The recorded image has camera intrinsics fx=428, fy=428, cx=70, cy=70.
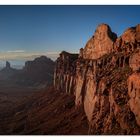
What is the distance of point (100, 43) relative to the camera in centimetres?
4212

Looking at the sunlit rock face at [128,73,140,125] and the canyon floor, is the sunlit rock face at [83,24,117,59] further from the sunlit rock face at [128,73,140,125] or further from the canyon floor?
the sunlit rock face at [128,73,140,125]

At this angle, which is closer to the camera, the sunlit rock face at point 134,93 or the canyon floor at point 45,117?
the sunlit rock face at point 134,93

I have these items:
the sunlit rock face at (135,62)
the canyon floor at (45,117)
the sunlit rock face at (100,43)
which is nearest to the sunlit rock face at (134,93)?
→ the sunlit rock face at (135,62)

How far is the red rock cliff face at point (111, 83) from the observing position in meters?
26.3

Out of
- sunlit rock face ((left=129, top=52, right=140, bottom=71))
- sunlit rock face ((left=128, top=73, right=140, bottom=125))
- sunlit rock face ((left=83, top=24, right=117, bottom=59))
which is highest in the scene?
sunlit rock face ((left=83, top=24, right=117, bottom=59))

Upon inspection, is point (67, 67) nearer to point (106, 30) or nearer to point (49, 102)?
point (49, 102)

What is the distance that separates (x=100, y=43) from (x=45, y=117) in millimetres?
9014

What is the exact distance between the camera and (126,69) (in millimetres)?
31203

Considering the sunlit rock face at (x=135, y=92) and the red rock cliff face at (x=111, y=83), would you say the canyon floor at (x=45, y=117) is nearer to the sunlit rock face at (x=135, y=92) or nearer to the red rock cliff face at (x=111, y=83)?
the red rock cliff face at (x=111, y=83)

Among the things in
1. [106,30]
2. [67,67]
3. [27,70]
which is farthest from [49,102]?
[27,70]

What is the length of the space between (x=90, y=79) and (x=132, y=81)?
9910mm

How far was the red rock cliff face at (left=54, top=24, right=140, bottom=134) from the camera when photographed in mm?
26312

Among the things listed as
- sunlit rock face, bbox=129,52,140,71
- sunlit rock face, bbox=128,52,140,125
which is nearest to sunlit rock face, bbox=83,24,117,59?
sunlit rock face, bbox=129,52,140,71

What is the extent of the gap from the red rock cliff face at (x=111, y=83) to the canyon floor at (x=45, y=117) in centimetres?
125
